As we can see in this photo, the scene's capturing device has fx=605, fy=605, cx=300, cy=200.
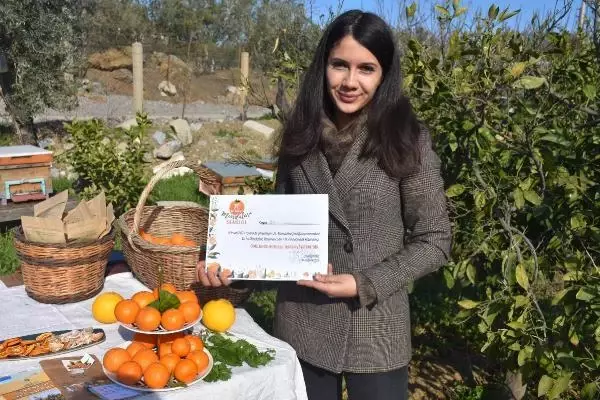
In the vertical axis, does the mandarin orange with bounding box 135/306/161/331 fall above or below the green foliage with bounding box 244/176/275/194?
below

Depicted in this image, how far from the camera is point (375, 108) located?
1.93 meters

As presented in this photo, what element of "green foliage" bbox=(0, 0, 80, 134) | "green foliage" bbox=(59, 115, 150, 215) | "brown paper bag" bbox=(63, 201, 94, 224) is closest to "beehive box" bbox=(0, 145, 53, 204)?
"green foliage" bbox=(59, 115, 150, 215)

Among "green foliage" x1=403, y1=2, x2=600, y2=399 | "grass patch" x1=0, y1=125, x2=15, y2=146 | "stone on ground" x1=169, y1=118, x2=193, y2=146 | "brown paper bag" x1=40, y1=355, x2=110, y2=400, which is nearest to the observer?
"brown paper bag" x1=40, y1=355, x2=110, y2=400

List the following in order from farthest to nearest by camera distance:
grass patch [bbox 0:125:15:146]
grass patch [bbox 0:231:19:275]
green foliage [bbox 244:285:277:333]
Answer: grass patch [bbox 0:125:15:146]
grass patch [bbox 0:231:19:275]
green foliage [bbox 244:285:277:333]

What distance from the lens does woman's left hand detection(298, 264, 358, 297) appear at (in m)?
1.81

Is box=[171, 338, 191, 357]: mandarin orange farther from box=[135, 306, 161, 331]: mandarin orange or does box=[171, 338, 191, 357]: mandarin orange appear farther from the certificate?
the certificate

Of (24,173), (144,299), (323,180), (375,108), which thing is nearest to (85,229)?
(144,299)

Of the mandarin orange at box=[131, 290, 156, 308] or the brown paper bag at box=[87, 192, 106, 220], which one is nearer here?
the mandarin orange at box=[131, 290, 156, 308]

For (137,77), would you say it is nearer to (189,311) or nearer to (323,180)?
(323,180)

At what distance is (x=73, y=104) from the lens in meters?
10.0

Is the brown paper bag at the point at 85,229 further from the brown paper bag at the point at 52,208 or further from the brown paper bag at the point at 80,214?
the brown paper bag at the point at 52,208

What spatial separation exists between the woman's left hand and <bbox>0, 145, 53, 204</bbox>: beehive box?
3835mm

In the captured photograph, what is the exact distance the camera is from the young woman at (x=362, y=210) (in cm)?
185

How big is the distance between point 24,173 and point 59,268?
10.6ft
